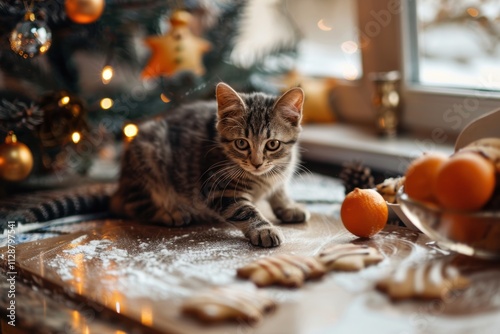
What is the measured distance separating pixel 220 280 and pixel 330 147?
2.97 feet

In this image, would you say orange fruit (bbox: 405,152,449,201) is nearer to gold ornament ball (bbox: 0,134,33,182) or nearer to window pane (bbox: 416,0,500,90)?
window pane (bbox: 416,0,500,90)

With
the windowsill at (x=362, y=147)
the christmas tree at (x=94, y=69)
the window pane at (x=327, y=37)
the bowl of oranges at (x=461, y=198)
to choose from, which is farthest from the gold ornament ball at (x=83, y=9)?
the bowl of oranges at (x=461, y=198)

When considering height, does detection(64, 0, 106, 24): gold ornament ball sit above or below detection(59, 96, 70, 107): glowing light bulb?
above

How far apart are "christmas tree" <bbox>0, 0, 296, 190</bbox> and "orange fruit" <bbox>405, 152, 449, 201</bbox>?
0.84 m

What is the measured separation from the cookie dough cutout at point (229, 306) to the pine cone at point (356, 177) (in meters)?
0.59

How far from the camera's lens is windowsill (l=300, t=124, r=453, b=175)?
5.62 feet

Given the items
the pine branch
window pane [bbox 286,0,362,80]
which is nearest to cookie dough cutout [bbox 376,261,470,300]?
the pine branch

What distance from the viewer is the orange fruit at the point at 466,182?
3.37 ft

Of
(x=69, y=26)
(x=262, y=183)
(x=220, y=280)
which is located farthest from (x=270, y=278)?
(x=69, y=26)

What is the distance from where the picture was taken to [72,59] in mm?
1970

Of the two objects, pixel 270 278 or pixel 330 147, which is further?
pixel 330 147

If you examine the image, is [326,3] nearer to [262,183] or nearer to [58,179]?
[262,183]

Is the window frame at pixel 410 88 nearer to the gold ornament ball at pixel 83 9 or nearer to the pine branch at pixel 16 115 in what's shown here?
the gold ornament ball at pixel 83 9
